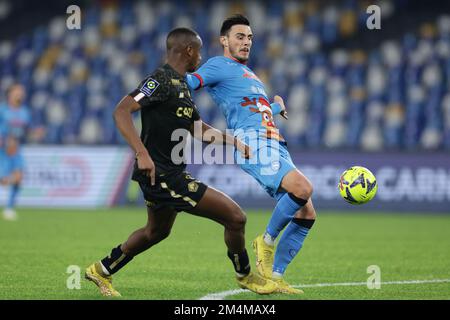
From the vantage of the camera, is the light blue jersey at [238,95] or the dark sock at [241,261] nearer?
the dark sock at [241,261]

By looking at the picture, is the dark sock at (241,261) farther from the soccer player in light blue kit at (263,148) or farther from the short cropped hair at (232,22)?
the short cropped hair at (232,22)

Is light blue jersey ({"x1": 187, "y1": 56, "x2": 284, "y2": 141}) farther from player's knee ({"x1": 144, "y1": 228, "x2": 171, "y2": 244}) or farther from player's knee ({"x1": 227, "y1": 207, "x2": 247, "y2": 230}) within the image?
player's knee ({"x1": 144, "y1": 228, "x2": 171, "y2": 244})

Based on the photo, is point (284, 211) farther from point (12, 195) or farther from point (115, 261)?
point (12, 195)

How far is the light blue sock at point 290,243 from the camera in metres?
7.54

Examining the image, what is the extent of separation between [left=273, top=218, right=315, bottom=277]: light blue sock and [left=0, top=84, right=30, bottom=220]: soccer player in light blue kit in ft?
31.0

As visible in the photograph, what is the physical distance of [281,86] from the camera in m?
21.9

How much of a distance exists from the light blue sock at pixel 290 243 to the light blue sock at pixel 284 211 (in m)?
0.19

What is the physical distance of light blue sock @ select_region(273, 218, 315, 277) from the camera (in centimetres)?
754

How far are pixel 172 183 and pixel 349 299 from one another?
5.44 feet

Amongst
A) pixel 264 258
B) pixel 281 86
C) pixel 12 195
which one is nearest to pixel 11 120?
pixel 12 195

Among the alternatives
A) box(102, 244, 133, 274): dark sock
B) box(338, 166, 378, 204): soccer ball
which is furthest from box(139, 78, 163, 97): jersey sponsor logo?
box(338, 166, 378, 204): soccer ball

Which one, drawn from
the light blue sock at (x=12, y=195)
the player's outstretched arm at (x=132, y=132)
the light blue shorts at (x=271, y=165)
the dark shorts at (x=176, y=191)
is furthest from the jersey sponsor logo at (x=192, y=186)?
the light blue sock at (x=12, y=195)

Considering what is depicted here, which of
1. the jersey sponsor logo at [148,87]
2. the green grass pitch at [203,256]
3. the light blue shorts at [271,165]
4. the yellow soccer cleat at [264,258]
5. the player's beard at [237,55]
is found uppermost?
the player's beard at [237,55]

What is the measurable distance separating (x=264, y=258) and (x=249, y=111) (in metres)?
1.29
